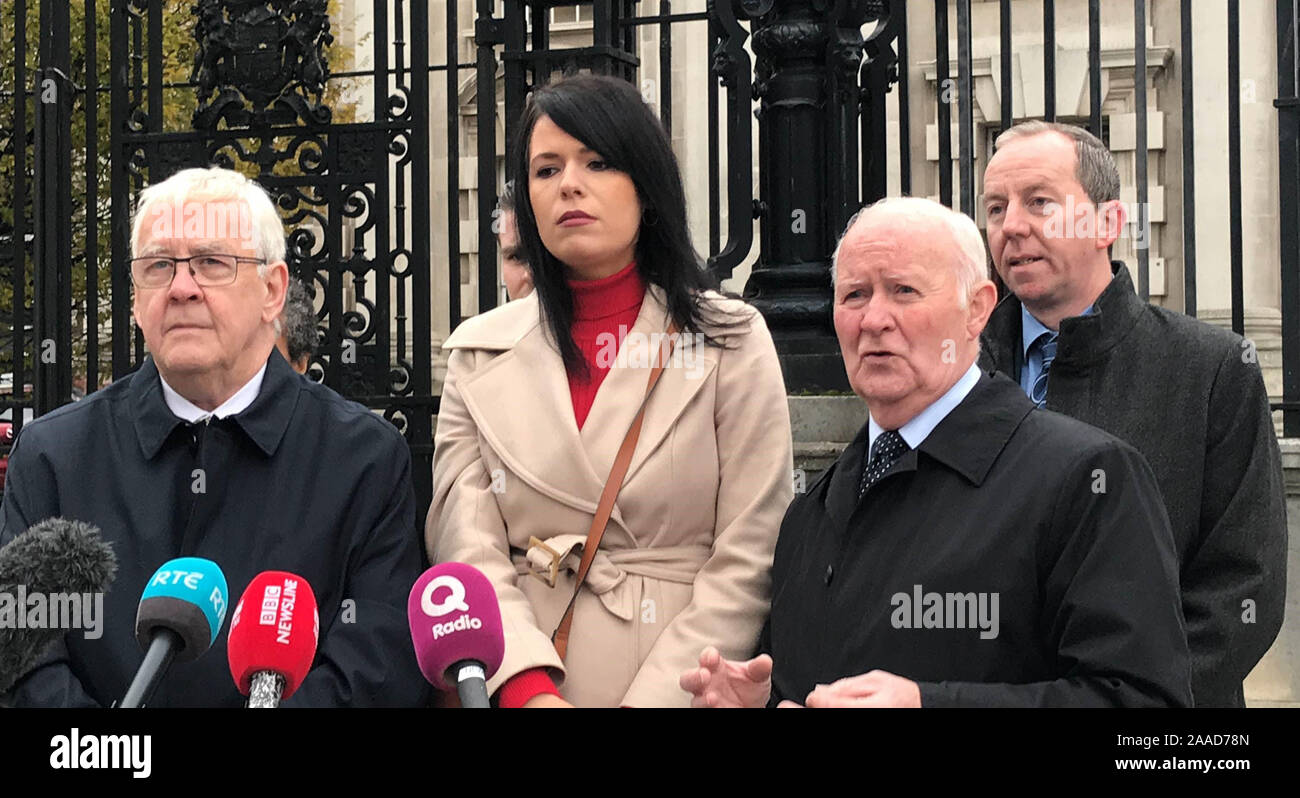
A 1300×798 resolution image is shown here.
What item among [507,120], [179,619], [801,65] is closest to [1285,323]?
[801,65]

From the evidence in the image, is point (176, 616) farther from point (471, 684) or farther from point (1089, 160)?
point (1089, 160)

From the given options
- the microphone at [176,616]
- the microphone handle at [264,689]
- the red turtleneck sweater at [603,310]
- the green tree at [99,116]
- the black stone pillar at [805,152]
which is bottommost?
the microphone handle at [264,689]

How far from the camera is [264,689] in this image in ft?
8.36

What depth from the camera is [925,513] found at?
3008 millimetres

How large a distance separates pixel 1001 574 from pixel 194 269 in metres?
1.90

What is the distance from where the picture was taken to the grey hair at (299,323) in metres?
6.09

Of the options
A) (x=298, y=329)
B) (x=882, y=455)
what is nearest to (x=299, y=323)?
(x=298, y=329)

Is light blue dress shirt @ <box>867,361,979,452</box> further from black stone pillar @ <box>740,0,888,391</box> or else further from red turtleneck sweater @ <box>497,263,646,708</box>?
black stone pillar @ <box>740,0,888,391</box>

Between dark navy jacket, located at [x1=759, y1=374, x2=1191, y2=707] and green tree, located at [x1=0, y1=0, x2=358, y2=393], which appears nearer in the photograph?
dark navy jacket, located at [x1=759, y1=374, x2=1191, y2=707]

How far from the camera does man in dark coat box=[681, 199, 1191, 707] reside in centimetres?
273

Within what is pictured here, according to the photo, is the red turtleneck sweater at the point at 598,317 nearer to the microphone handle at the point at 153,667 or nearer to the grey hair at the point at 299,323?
the microphone handle at the point at 153,667

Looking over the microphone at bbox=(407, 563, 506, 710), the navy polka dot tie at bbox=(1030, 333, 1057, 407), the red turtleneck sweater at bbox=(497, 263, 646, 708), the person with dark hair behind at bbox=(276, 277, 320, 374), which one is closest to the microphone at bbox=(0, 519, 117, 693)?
the microphone at bbox=(407, 563, 506, 710)

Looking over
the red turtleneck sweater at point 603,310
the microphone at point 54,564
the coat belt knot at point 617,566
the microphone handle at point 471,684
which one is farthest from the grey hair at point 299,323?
the microphone handle at point 471,684
